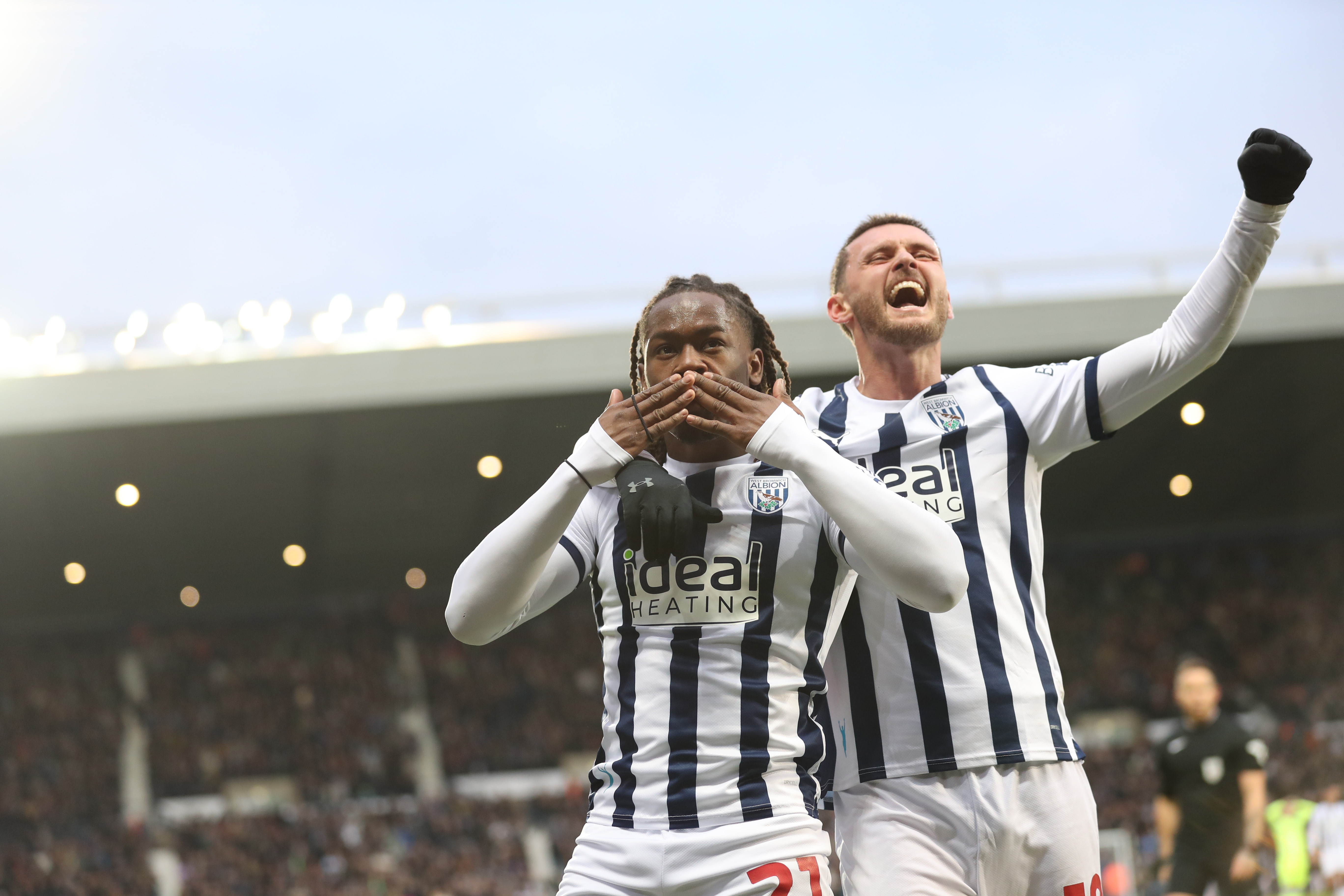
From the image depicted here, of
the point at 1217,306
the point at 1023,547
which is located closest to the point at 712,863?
the point at 1023,547

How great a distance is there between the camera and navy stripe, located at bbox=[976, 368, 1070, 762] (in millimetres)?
2828

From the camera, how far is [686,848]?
7.41ft

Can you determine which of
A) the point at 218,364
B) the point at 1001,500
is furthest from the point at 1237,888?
the point at 218,364

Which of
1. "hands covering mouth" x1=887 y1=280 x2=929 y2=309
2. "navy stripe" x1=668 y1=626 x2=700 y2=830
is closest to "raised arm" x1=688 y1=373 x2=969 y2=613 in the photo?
"navy stripe" x1=668 y1=626 x2=700 y2=830

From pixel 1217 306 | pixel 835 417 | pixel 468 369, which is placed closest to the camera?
pixel 1217 306

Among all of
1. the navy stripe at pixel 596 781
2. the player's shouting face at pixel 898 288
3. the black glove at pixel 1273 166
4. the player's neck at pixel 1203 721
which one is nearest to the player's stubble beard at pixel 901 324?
the player's shouting face at pixel 898 288

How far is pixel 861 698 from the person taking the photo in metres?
2.87

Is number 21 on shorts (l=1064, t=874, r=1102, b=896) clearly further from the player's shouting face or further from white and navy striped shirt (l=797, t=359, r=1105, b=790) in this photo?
the player's shouting face

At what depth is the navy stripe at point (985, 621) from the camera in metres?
2.74

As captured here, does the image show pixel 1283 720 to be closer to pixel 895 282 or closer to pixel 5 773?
pixel 895 282

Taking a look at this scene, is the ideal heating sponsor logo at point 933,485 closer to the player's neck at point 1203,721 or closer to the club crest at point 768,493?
the club crest at point 768,493

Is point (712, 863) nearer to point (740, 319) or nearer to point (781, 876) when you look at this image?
point (781, 876)

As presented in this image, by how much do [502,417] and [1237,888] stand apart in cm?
1156

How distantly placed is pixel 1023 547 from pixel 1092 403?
1.24 feet
